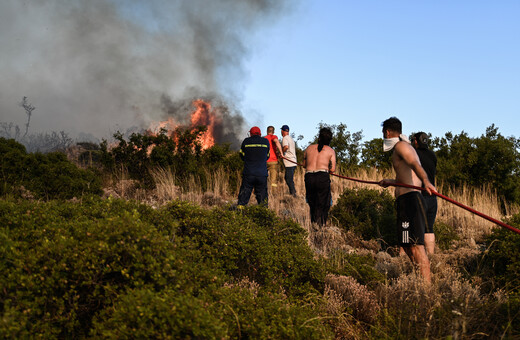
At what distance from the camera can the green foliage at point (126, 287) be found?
249 cm

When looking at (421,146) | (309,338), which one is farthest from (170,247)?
(421,146)

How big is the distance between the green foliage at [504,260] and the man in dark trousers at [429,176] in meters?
0.70

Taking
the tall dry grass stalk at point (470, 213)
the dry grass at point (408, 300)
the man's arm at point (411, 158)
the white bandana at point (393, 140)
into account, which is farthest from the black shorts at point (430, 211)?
the tall dry grass stalk at point (470, 213)

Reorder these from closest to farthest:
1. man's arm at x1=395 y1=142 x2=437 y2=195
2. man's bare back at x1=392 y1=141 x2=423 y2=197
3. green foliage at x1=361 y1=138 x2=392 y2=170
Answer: man's arm at x1=395 y1=142 x2=437 y2=195 < man's bare back at x1=392 y1=141 x2=423 y2=197 < green foliage at x1=361 y1=138 x2=392 y2=170

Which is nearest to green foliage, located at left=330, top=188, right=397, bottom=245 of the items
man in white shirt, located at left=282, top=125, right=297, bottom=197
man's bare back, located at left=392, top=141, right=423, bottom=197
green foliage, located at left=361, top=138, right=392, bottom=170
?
man's bare back, located at left=392, top=141, right=423, bottom=197

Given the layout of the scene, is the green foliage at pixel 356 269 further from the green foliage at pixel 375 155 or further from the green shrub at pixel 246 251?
the green foliage at pixel 375 155

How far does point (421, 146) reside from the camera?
5.53m

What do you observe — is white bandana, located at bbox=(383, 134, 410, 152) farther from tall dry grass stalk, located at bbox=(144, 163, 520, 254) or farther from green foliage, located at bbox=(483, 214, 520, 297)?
tall dry grass stalk, located at bbox=(144, 163, 520, 254)

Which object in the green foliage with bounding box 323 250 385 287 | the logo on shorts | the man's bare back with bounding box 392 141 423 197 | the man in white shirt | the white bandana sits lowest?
→ the green foliage with bounding box 323 250 385 287

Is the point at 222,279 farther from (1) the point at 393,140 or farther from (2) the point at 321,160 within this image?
(2) the point at 321,160

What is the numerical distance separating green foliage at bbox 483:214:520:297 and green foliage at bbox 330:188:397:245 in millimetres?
2035

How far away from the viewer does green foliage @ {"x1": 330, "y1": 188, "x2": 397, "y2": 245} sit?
7.01 meters

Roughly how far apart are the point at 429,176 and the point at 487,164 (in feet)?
24.6

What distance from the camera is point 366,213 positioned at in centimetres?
765
